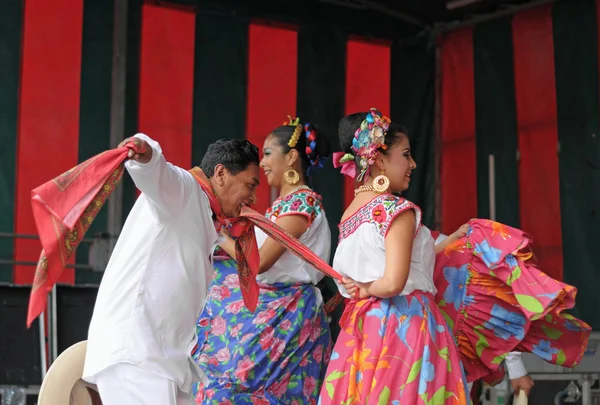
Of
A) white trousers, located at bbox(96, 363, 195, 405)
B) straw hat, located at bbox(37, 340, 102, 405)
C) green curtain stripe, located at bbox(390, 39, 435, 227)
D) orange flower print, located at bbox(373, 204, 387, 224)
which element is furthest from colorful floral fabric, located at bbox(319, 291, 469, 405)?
green curtain stripe, located at bbox(390, 39, 435, 227)

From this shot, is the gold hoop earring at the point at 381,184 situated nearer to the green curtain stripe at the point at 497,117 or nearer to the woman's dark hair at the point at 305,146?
the woman's dark hair at the point at 305,146

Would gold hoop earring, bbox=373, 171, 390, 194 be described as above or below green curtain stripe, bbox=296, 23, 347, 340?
below

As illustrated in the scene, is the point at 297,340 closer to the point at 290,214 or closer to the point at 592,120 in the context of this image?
the point at 290,214

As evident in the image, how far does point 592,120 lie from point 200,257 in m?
3.88

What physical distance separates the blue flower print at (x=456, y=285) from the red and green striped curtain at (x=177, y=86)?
2802mm

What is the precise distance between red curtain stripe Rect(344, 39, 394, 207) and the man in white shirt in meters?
3.87

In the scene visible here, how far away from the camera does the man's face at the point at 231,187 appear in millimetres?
2678

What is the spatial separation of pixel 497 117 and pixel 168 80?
228 cm

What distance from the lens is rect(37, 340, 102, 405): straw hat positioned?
2.35 metres

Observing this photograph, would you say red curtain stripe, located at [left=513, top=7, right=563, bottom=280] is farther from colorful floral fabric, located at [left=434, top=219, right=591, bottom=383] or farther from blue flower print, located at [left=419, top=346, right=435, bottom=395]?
blue flower print, located at [left=419, top=346, right=435, bottom=395]

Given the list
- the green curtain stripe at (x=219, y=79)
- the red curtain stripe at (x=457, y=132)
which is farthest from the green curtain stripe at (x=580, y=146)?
the green curtain stripe at (x=219, y=79)

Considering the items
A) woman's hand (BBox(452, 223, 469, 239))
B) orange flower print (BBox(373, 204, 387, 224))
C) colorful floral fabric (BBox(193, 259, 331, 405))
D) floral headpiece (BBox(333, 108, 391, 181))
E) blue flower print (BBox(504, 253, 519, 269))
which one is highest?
floral headpiece (BBox(333, 108, 391, 181))

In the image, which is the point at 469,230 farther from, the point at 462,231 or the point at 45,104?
the point at 45,104

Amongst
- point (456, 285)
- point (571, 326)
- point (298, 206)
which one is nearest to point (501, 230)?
point (456, 285)
